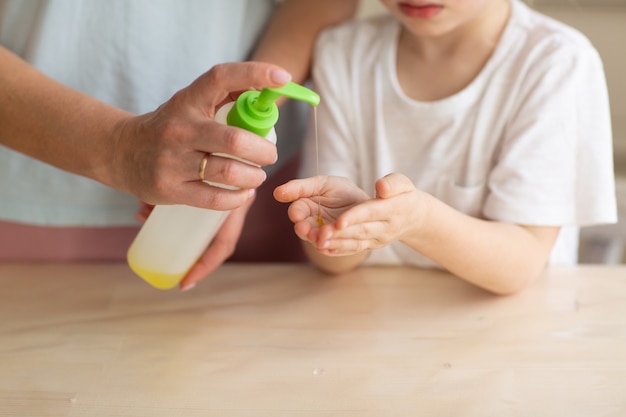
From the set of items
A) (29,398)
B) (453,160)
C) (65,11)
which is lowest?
(29,398)

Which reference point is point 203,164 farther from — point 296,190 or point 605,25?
point 605,25

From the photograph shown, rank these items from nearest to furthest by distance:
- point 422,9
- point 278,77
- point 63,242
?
point 278,77 < point 422,9 < point 63,242

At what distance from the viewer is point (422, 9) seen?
79 cm

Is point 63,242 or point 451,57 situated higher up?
point 451,57

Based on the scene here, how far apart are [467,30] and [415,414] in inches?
18.0

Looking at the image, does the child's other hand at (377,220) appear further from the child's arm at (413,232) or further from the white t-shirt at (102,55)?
the white t-shirt at (102,55)

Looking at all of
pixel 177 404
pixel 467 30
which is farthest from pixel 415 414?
pixel 467 30

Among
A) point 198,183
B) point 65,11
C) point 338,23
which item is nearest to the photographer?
point 198,183

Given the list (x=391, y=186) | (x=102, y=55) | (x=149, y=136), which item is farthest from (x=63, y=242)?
(x=391, y=186)

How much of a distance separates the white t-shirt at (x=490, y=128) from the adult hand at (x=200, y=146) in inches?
11.5

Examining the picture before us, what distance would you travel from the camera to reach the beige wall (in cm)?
113

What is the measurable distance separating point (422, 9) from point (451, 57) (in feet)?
0.35

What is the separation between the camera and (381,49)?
917mm

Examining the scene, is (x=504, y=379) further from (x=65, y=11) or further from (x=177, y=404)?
(x=65, y=11)
